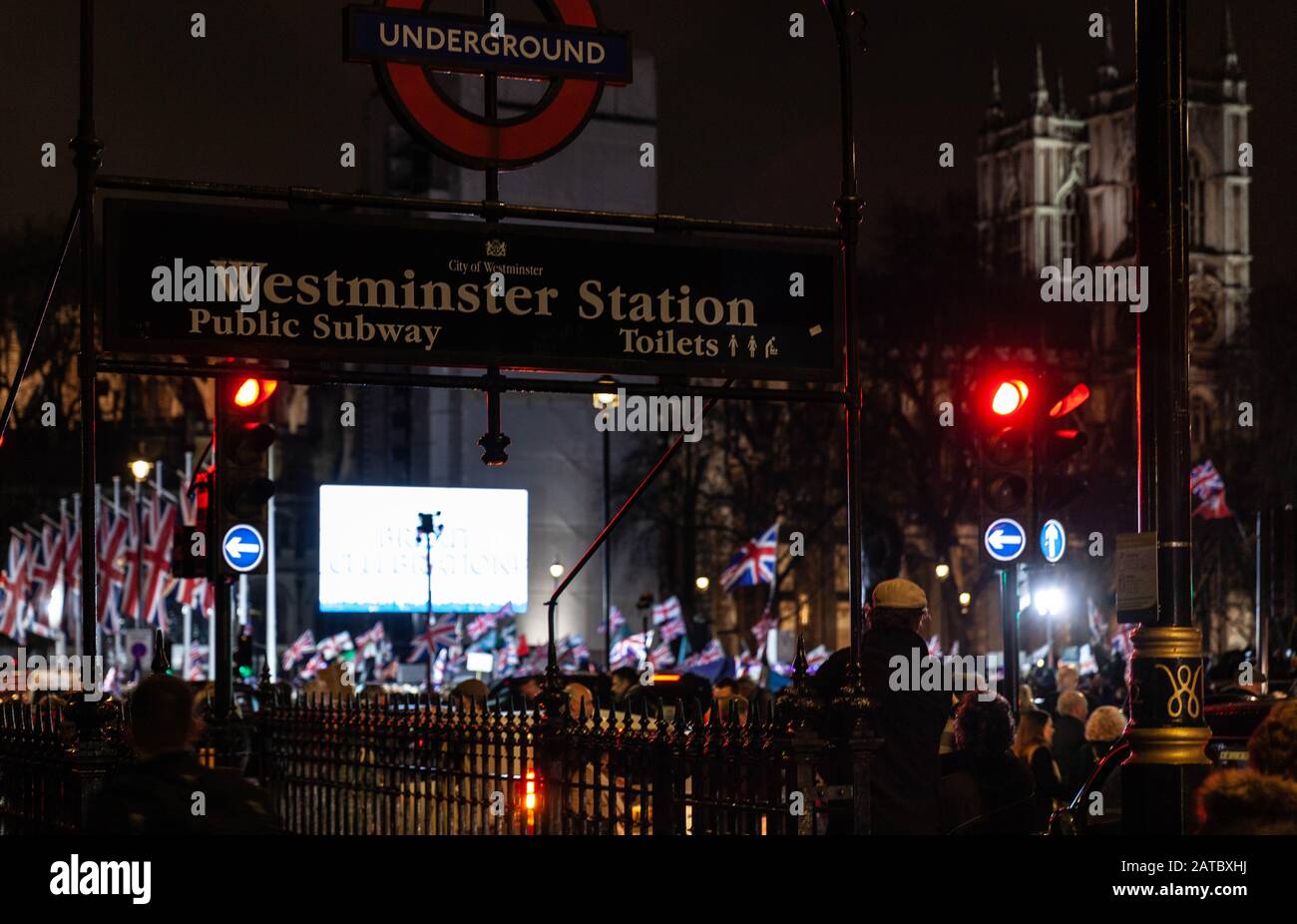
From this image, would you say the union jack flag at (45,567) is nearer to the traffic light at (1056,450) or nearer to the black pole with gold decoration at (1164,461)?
the traffic light at (1056,450)

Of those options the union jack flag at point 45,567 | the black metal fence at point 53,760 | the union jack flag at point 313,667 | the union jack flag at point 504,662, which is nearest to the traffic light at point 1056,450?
the black metal fence at point 53,760

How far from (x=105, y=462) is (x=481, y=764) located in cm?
6232

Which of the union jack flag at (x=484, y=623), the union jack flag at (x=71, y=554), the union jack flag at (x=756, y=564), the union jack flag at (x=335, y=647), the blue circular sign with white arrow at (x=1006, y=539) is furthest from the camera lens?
the union jack flag at (x=484, y=623)

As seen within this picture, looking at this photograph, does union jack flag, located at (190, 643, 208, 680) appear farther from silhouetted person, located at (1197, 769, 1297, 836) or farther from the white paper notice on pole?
silhouetted person, located at (1197, 769, 1297, 836)

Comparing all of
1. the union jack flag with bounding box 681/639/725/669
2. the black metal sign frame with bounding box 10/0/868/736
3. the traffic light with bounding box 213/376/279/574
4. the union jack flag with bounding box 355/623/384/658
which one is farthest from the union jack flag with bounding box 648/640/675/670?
the black metal sign frame with bounding box 10/0/868/736

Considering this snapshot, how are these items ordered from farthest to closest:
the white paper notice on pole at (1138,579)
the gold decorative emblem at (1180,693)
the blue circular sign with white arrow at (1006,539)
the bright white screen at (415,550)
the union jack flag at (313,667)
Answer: the bright white screen at (415,550) < the union jack flag at (313,667) < the blue circular sign with white arrow at (1006,539) < the white paper notice on pole at (1138,579) < the gold decorative emblem at (1180,693)

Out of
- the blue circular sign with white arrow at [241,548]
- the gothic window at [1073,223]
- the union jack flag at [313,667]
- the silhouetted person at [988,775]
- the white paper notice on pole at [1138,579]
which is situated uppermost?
the gothic window at [1073,223]

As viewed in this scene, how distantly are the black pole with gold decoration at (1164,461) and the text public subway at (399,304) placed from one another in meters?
1.96

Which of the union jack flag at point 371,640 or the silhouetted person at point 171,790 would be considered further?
the union jack flag at point 371,640

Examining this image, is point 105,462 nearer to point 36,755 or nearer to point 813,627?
point 813,627

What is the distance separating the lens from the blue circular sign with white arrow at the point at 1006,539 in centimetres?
1523

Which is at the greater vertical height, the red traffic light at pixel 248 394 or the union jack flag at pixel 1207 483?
the union jack flag at pixel 1207 483

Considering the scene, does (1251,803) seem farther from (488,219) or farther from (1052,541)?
(1052,541)

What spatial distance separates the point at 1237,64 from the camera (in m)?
136
